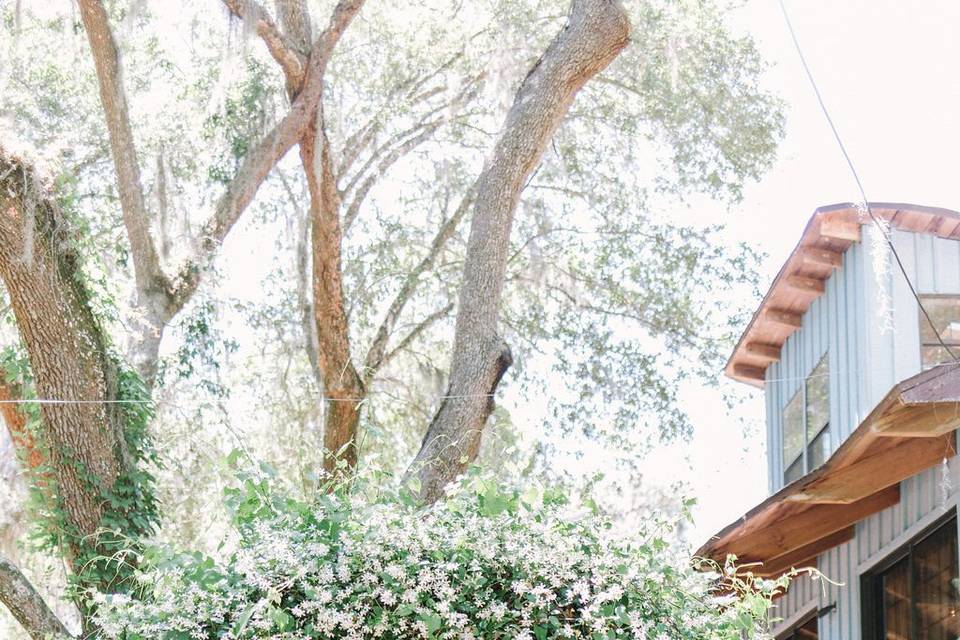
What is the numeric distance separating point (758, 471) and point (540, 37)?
20.0 ft

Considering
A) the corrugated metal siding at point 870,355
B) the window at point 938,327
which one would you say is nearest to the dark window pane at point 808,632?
the corrugated metal siding at point 870,355

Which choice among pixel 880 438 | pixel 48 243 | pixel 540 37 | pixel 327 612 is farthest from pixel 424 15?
pixel 327 612

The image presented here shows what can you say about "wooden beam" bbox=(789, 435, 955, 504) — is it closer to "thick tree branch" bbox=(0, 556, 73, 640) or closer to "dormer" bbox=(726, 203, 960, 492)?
"dormer" bbox=(726, 203, 960, 492)

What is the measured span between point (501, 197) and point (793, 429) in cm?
353

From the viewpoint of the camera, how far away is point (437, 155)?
15.4 meters

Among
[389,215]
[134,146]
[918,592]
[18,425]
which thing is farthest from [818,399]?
[389,215]

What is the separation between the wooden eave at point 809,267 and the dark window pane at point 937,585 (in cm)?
222

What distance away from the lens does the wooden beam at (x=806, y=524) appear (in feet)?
26.2

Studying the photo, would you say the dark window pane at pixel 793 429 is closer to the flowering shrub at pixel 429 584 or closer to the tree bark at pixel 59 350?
the tree bark at pixel 59 350

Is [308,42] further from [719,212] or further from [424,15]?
[719,212]

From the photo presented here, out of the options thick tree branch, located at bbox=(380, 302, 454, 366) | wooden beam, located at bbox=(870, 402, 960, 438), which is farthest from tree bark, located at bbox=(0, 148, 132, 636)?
thick tree branch, located at bbox=(380, 302, 454, 366)

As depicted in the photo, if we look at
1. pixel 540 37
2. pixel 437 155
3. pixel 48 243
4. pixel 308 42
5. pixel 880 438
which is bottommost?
pixel 880 438

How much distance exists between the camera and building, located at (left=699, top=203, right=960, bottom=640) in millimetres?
7027

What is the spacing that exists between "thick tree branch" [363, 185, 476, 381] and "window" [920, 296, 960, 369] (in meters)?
6.60
